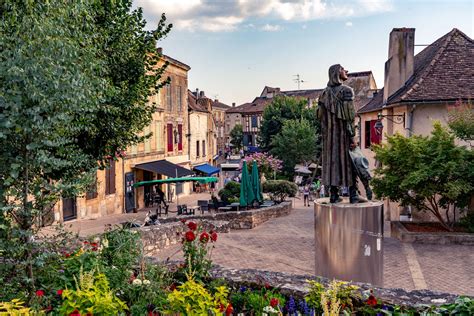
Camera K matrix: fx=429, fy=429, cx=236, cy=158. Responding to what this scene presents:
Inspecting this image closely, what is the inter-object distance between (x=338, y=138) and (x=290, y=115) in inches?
1450

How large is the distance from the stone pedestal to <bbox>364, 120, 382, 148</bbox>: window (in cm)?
1363

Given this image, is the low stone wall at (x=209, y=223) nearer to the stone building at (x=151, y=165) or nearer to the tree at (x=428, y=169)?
the stone building at (x=151, y=165)

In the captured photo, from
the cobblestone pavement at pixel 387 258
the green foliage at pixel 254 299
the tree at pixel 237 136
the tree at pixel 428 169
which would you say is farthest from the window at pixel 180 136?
the tree at pixel 237 136

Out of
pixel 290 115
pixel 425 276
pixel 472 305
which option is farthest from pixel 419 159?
pixel 290 115

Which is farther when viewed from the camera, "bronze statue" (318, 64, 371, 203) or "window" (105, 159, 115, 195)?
"window" (105, 159, 115, 195)

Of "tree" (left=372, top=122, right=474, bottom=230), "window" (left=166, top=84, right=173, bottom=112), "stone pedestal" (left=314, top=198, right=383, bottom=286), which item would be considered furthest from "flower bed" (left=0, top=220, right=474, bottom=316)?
"window" (left=166, top=84, right=173, bottom=112)

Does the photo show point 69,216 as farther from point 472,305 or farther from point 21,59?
point 472,305

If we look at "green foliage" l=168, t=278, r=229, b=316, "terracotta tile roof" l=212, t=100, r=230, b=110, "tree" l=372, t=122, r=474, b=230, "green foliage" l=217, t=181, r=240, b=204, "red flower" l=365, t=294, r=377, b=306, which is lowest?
"green foliage" l=217, t=181, r=240, b=204

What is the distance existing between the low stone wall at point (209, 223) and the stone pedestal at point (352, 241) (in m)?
4.63

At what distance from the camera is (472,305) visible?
14.9ft

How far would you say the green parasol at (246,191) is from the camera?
731 inches

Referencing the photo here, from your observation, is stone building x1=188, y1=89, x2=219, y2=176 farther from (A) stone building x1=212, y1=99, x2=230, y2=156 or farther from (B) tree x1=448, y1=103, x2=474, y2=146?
(A) stone building x1=212, y1=99, x2=230, y2=156

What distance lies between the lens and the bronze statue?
7695mm

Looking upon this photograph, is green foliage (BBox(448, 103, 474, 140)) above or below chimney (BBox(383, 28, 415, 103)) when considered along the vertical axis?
below
